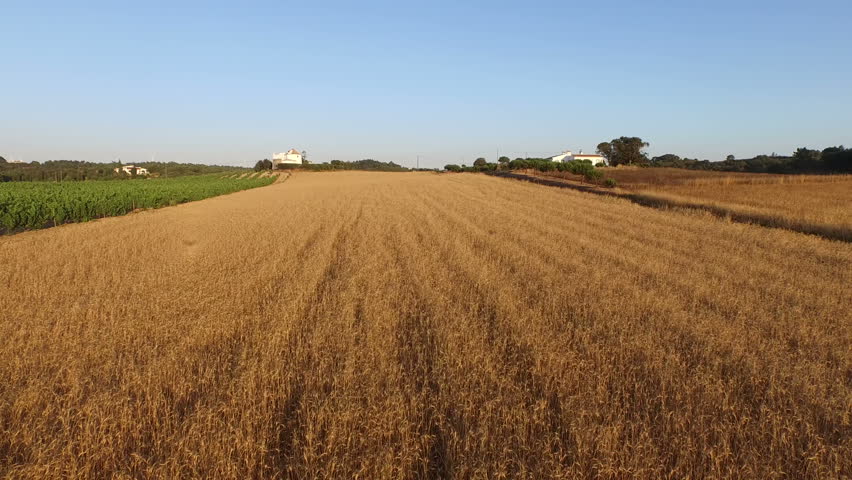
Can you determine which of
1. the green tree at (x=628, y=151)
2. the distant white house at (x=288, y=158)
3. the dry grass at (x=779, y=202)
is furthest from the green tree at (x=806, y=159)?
the distant white house at (x=288, y=158)

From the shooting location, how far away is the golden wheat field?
3.22 m

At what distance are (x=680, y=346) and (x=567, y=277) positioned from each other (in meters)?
3.42

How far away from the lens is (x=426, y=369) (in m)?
4.63

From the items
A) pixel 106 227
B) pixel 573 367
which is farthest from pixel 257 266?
pixel 106 227

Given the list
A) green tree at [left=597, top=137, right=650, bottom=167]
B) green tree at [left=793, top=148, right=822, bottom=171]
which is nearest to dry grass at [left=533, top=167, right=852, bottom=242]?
green tree at [left=793, top=148, right=822, bottom=171]

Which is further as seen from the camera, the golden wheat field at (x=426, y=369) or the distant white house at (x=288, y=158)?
the distant white house at (x=288, y=158)

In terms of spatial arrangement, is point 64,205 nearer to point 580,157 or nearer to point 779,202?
point 779,202

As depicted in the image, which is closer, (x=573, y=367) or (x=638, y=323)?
(x=573, y=367)

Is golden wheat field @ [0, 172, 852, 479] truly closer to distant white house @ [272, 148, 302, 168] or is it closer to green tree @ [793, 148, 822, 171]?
green tree @ [793, 148, 822, 171]

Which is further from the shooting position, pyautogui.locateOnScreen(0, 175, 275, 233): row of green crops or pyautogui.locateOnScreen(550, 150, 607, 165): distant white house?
pyautogui.locateOnScreen(550, 150, 607, 165): distant white house

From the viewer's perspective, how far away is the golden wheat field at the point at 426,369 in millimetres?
3217

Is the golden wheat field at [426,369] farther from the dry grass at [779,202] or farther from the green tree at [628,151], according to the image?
the green tree at [628,151]

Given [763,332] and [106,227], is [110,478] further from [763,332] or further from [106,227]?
[106,227]

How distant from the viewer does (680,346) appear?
5.38m
